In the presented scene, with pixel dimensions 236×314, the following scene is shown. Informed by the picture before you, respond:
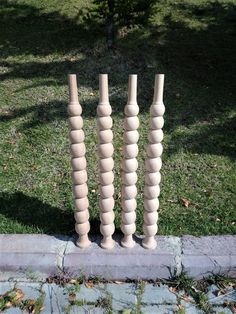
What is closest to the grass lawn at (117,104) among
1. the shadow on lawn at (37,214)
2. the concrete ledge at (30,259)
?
the shadow on lawn at (37,214)

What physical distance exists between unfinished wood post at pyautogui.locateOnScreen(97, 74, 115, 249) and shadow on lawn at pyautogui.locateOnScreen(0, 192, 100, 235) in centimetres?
32

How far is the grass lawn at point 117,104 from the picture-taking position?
146 inches

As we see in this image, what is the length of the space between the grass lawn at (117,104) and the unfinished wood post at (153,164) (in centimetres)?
37

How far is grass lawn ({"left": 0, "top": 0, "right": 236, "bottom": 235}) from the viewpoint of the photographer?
371cm

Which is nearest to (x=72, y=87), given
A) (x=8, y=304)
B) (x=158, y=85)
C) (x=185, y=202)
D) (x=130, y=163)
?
(x=158, y=85)

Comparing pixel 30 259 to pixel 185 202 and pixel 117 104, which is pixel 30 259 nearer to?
pixel 185 202

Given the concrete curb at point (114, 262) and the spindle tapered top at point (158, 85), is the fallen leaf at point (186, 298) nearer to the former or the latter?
the concrete curb at point (114, 262)

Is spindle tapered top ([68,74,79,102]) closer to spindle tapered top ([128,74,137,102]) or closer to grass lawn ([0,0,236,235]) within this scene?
spindle tapered top ([128,74,137,102])

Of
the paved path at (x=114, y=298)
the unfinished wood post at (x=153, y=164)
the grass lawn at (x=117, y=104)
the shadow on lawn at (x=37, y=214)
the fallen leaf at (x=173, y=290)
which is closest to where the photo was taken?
the unfinished wood post at (x=153, y=164)

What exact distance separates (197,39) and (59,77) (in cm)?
236

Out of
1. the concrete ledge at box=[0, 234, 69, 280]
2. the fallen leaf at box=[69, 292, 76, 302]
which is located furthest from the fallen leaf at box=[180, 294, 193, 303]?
the concrete ledge at box=[0, 234, 69, 280]

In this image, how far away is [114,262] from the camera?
10.1ft

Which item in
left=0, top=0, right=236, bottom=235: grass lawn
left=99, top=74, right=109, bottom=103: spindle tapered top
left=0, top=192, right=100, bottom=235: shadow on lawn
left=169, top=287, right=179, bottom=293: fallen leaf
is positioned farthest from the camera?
left=0, top=0, right=236, bottom=235: grass lawn

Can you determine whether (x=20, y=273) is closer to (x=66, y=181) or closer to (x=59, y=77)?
(x=66, y=181)
